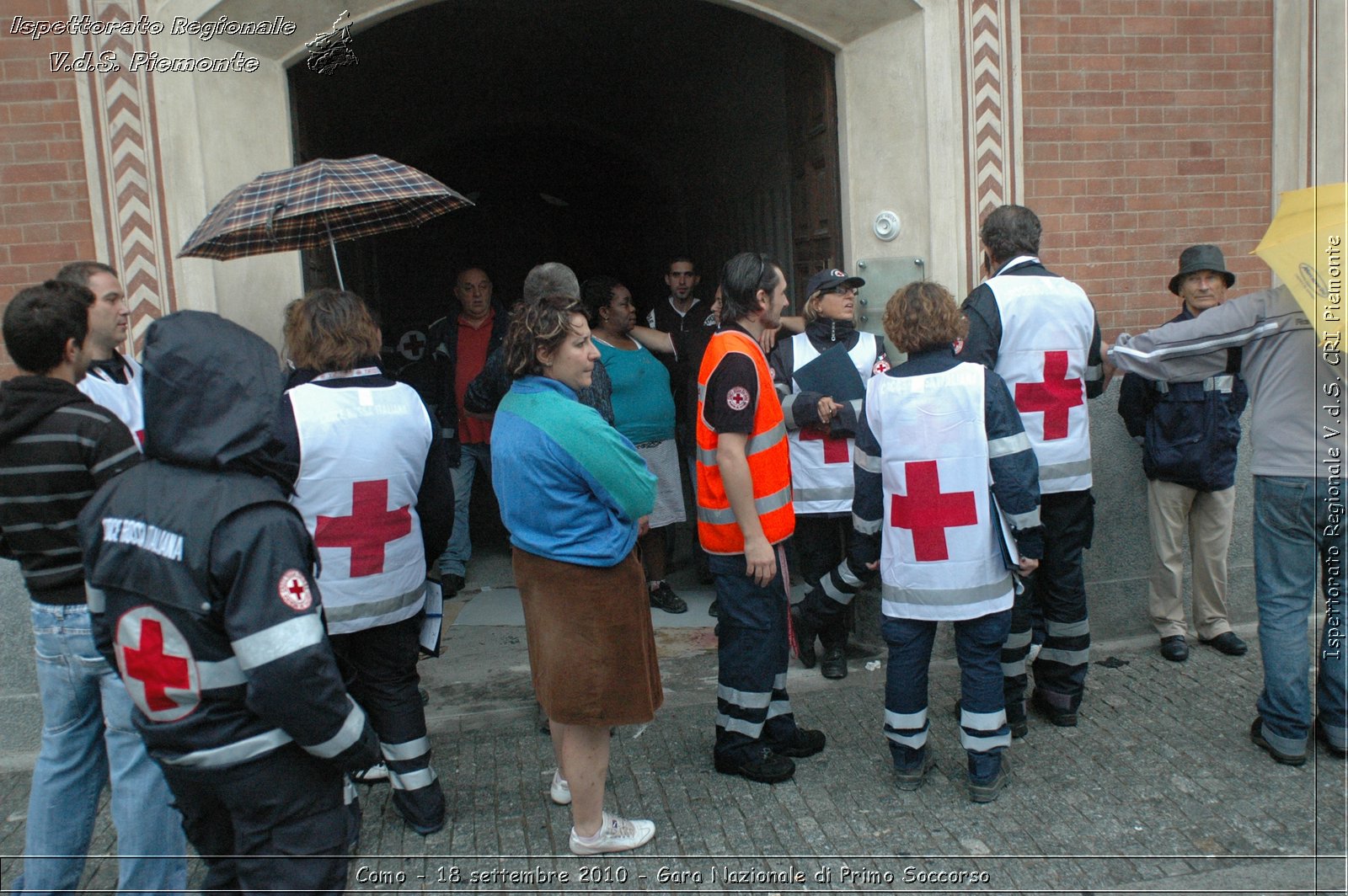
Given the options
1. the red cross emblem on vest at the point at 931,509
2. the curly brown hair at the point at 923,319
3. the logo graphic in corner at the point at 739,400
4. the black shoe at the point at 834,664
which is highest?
the curly brown hair at the point at 923,319

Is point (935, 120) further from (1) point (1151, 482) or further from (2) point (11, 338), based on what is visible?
(2) point (11, 338)

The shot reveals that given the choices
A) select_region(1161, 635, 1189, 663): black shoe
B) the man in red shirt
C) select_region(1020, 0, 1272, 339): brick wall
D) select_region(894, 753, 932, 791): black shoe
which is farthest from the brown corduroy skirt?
select_region(1020, 0, 1272, 339): brick wall

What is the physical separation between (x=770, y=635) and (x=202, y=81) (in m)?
3.51

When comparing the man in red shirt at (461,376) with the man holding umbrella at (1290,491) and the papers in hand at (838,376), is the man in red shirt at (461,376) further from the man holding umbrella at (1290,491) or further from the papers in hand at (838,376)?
the man holding umbrella at (1290,491)

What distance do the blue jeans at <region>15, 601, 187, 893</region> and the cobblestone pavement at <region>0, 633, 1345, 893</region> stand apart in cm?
39

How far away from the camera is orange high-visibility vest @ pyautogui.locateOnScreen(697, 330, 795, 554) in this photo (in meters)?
3.92

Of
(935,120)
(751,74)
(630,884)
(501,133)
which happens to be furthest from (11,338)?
(501,133)

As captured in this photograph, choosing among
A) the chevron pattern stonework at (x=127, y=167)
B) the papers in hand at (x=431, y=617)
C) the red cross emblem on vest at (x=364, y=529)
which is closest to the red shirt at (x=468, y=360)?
the chevron pattern stonework at (x=127, y=167)

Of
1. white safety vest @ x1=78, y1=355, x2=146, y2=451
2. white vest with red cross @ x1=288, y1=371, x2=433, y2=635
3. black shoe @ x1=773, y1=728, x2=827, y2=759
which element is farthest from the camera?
black shoe @ x1=773, y1=728, x2=827, y2=759

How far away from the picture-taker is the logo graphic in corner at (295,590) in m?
2.26

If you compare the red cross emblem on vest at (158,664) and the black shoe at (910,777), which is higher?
the red cross emblem on vest at (158,664)

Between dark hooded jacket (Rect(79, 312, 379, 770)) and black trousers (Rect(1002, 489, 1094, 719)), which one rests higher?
dark hooded jacket (Rect(79, 312, 379, 770))

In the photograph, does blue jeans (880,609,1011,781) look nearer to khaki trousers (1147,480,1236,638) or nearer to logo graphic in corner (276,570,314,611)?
khaki trousers (1147,480,1236,638)

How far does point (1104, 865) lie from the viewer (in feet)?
11.3
